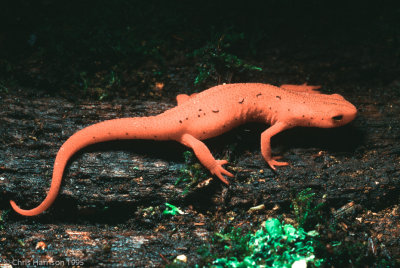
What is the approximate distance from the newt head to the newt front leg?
0.22 m

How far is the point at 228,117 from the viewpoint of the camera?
4.52 meters

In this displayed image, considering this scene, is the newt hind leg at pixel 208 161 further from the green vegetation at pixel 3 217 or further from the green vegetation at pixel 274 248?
the green vegetation at pixel 3 217

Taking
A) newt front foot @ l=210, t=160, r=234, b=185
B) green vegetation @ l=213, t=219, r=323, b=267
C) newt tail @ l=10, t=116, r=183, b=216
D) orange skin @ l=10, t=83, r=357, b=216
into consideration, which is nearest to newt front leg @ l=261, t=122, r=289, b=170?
orange skin @ l=10, t=83, r=357, b=216

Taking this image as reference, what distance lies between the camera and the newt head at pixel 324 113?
14.6 ft

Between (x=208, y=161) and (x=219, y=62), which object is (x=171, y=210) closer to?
(x=208, y=161)

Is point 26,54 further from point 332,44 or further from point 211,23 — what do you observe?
point 332,44

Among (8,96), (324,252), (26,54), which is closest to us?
(324,252)

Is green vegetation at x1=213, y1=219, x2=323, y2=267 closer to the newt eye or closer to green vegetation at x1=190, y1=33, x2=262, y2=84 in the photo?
the newt eye

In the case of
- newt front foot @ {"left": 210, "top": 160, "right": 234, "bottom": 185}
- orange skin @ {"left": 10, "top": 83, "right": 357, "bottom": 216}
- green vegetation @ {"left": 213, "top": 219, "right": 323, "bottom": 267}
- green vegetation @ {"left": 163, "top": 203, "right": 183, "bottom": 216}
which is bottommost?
green vegetation @ {"left": 213, "top": 219, "right": 323, "bottom": 267}

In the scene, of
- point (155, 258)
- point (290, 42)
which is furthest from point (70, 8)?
point (155, 258)

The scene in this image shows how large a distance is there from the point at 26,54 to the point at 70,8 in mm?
1111

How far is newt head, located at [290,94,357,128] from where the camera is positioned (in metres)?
4.44

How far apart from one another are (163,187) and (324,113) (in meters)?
2.54

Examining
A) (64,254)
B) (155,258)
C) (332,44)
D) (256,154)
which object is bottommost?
(155,258)
